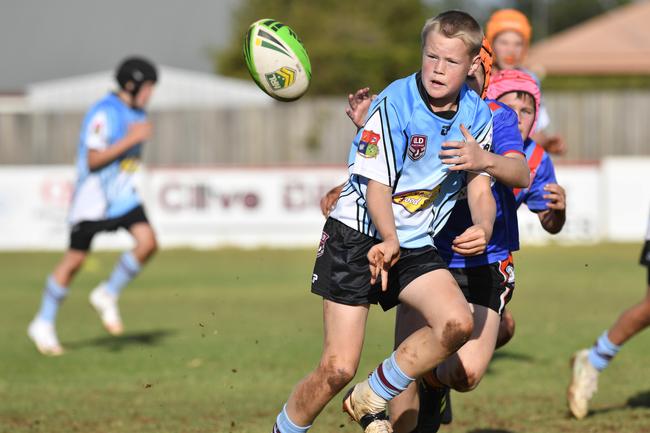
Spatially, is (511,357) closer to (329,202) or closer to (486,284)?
(486,284)

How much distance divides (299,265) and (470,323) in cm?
1285

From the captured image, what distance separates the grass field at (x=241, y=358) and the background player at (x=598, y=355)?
0.13 m

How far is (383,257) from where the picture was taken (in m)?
4.58

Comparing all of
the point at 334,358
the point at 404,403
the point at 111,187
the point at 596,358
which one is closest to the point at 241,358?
the point at 111,187

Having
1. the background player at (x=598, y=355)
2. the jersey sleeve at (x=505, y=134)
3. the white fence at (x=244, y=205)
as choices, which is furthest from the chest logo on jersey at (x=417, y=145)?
the white fence at (x=244, y=205)

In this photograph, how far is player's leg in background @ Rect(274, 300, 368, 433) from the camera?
4887mm

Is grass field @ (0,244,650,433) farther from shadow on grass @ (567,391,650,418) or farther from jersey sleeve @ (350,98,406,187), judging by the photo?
jersey sleeve @ (350,98,406,187)

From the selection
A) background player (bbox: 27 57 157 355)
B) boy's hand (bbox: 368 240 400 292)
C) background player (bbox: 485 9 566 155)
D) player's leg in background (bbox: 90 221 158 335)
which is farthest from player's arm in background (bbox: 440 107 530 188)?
player's leg in background (bbox: 90 221 158 335)

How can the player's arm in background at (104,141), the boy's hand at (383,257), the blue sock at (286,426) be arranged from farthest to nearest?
the player's arm in background at (104,141), the blue sock at (286,426), the boy's hand at (383,257)

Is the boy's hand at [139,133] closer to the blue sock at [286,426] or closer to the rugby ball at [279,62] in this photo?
the rugby ball at [279,62]

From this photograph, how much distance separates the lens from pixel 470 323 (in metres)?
4.66

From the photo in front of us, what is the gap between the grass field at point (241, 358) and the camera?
6.83 metres

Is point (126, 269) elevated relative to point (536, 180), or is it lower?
lower

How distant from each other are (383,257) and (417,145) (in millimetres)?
540
